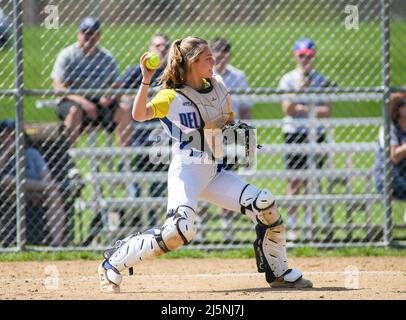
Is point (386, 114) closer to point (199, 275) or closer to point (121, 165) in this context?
point (199, 275)

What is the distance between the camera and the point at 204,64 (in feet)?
19.7

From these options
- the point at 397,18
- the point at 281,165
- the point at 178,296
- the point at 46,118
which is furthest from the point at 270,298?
the point at 46,118

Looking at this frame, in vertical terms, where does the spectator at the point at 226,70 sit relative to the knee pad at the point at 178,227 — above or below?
above

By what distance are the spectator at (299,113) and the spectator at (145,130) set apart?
1307 millimetres

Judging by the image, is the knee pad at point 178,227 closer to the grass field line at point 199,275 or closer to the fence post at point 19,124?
the grass field line at point 199,275

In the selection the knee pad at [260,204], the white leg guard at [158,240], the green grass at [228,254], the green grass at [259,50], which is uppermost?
the green grass at [259,50]

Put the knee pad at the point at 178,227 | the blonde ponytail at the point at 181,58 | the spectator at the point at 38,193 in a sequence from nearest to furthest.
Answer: the knee pad at the point at 178,227 < the blonde ponytail at the point at 181,58 < the spectator at the point at 38,193

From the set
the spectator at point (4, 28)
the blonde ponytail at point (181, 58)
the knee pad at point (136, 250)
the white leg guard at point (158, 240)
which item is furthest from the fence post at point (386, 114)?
the spectator at point (4, 28)

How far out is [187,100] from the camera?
6031mm

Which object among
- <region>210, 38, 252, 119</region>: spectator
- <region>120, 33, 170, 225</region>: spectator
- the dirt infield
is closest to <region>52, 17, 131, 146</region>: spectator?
<region>120, 33, 170, 225</region>: spectator

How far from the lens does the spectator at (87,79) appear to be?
8836mm

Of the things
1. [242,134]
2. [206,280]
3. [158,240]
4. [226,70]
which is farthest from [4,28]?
[158,240]

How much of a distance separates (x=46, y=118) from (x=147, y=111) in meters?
11.8

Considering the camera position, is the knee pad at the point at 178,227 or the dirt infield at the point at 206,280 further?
the dirt infield at the point at 206,280
